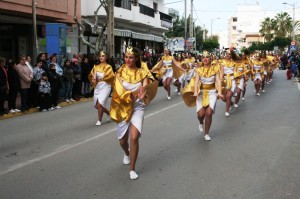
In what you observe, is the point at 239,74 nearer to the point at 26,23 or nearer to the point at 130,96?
the point at 130,96

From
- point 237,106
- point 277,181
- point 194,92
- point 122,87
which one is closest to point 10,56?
point 237,106

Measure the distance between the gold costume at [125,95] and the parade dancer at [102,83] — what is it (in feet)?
14.7

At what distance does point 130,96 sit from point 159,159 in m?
1.42

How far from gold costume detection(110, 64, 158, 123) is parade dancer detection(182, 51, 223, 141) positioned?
251 centimetres

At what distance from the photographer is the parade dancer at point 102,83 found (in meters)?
11.0

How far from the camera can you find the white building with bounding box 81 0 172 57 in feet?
99.7

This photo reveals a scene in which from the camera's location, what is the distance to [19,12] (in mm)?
20609

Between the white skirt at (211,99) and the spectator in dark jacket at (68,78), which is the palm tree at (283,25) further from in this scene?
the white skirt at (211,99)

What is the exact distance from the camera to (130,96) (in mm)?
6379

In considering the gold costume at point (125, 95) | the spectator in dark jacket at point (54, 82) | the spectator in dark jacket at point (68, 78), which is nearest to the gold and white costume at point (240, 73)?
the spectator in dark jacket at point (54, 82)

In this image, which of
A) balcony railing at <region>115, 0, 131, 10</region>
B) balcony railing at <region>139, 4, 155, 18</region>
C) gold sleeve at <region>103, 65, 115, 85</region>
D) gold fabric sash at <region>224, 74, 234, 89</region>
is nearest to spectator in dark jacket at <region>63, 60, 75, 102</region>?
gold sleeve at <region>103, 65, 115, 85</region>

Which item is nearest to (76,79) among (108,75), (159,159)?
(108,75)

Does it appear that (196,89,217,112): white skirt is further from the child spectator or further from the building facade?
the building facade

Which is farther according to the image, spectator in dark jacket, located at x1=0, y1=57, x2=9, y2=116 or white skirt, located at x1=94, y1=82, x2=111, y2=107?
spectator in dark jacket, located at x1=0, y1=57, x2=9, y2=116
